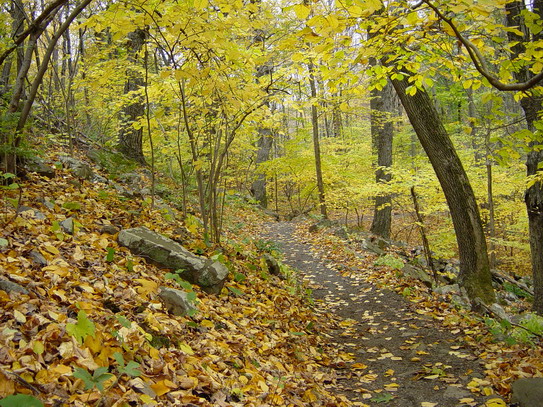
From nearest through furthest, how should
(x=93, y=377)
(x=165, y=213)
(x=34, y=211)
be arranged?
(x=93, y=377)
(x=34, y=211)
(x=165, y=213)

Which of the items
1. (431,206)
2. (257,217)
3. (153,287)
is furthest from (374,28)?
(257,217)

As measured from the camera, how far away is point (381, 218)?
11086 millimetres

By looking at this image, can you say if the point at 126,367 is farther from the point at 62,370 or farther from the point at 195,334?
the point at 195,334

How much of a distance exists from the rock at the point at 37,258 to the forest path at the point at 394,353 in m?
2.81

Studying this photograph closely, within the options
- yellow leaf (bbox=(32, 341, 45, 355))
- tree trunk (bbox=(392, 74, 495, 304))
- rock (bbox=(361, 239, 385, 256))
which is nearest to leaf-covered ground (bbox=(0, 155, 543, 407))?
yellow leaf (bbox=(32, 341, 45, 355))

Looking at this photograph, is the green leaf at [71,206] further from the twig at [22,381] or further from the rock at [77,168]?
the twig at [22,381]

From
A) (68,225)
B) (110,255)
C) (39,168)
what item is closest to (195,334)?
(110,255)

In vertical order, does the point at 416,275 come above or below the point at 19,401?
below

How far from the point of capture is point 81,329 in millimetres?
2182

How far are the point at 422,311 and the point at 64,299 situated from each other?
4542 mm

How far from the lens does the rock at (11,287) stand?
238 centimetres

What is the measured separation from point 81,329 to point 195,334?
3.64 feet

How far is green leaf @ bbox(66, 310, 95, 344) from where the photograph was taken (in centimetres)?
215

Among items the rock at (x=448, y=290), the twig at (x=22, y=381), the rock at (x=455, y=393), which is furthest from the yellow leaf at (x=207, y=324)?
the rock at (x=448, y=290)
